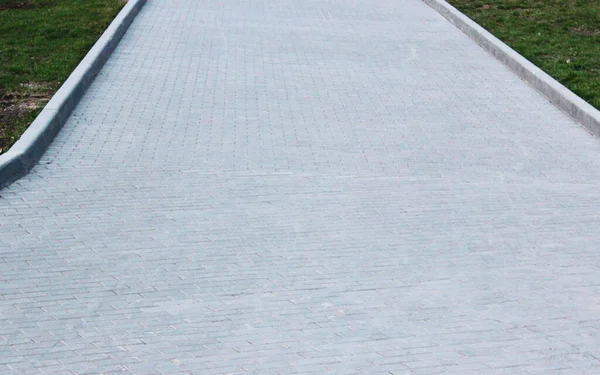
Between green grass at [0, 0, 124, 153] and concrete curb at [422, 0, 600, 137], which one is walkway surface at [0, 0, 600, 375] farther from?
green grass at [0, 0, 124, 153]

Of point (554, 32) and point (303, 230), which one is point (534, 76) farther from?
point (303, 230)

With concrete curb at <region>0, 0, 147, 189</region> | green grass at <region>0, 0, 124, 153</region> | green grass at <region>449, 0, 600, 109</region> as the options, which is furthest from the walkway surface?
green grass at <region>449, 0, 600, 109</region>

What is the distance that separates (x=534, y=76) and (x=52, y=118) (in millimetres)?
6024

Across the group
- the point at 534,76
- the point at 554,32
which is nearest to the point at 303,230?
the point at 534,76

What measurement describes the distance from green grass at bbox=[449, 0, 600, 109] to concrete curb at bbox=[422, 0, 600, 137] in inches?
12.3

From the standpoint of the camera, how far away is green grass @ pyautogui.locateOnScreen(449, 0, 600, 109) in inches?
414

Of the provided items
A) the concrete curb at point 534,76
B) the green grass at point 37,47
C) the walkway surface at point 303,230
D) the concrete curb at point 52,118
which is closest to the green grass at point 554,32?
the concrete curb at point 534,76

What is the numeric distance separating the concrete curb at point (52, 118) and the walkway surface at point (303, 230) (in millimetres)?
131

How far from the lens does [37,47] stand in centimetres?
1127

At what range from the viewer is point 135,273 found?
17.1ft

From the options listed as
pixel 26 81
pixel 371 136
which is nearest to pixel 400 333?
pixel 371 136

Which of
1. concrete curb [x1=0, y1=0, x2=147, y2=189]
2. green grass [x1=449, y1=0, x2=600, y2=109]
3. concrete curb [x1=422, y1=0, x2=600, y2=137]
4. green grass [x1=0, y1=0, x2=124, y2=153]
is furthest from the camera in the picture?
green grass [x1=449, y1=0, x2=600, y2=109]

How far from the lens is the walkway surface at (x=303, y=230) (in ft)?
14.8

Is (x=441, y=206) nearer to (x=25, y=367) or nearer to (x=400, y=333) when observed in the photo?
(x=400, y=333)
